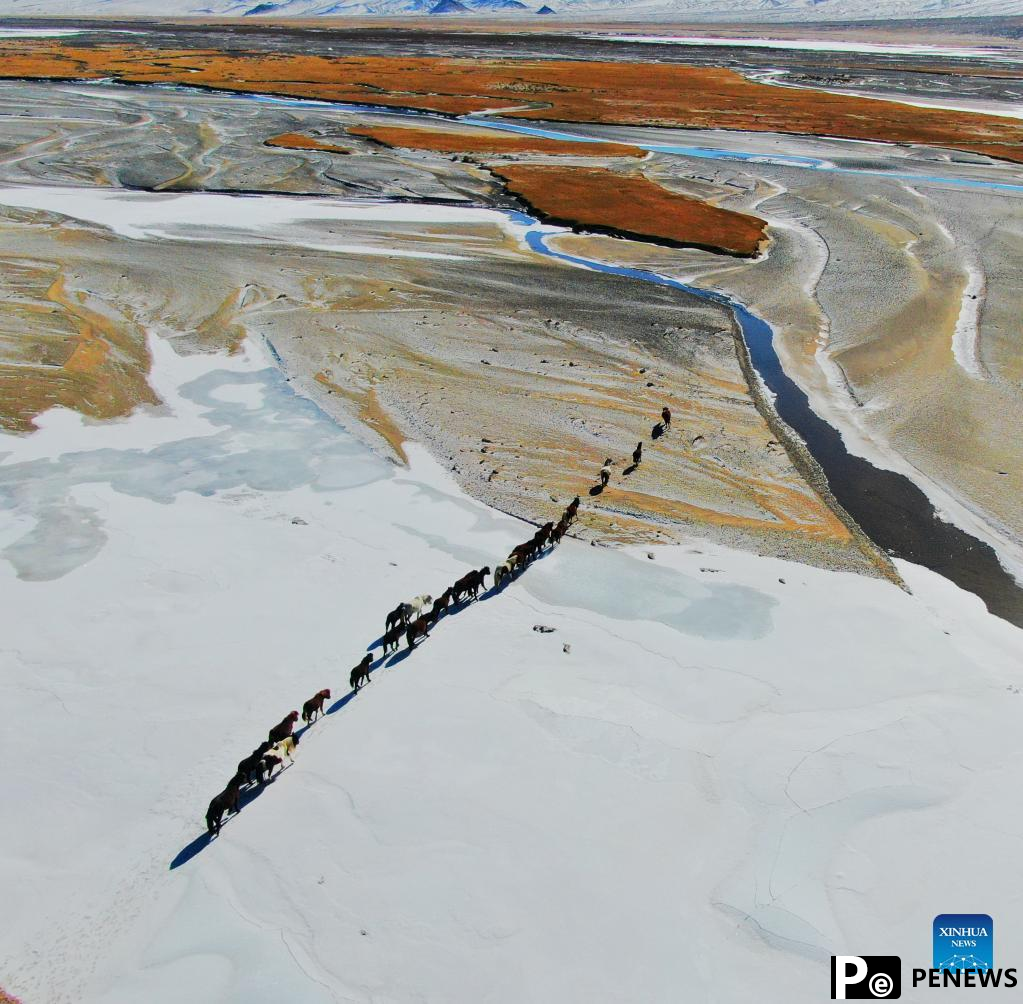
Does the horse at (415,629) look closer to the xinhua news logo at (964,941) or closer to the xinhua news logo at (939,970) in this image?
the xinhua news logo at (939,970)

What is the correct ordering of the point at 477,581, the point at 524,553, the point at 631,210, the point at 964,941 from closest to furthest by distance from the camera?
the point at 964,941 < the point at 477,581 < the point at 524,553 < the point at 631,210

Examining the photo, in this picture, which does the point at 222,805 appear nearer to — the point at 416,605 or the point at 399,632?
the point at 399,632

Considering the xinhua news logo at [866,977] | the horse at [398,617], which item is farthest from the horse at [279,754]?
the xinhua news logo at [866,977]

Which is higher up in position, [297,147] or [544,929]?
[297,147]

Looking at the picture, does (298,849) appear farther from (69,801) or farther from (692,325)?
(692,325)

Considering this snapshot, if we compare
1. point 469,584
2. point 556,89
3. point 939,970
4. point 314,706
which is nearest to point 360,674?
point 314,706

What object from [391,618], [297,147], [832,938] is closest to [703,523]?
[391,618]

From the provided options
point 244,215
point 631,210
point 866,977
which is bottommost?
point 866,977
